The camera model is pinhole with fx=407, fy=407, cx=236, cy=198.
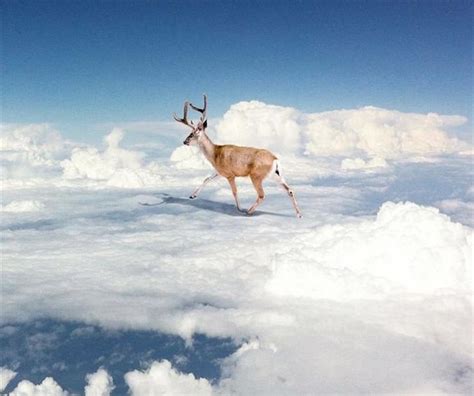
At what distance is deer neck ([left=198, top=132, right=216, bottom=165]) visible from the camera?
72.2 ft

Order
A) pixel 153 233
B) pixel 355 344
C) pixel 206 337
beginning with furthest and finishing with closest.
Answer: pixel 153 233 → pixel 206 337 → pixel 355 344

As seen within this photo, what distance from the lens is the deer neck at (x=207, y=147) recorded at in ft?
72.2

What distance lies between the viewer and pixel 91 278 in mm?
19562

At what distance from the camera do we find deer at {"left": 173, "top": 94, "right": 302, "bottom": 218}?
20.6 m

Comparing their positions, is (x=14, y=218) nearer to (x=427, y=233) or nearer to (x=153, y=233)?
(x=153, y=233)

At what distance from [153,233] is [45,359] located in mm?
15812

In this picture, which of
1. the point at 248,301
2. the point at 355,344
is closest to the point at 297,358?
the point at 355,344

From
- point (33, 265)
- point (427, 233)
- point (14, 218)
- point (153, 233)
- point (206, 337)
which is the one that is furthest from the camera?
point (14, 218)

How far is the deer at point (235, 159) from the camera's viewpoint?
20.6 meters

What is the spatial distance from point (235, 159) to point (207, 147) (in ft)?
5.99

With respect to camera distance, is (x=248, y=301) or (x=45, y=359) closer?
(x=45, y=359)

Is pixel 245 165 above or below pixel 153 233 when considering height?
above

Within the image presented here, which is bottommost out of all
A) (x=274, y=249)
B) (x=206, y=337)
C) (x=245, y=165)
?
(x=206, y=337)

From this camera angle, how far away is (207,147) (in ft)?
72.2
